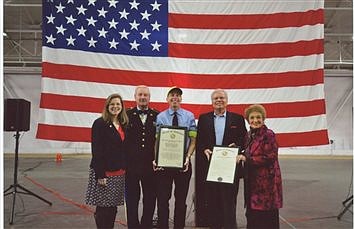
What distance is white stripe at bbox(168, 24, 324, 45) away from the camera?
14.8 feet

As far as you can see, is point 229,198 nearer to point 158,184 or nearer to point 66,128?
point 158,184

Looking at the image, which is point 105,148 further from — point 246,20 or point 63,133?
point 246,20

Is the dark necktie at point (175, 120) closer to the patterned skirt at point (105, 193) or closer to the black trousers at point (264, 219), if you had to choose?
the patterned skirt at point (105, 193)

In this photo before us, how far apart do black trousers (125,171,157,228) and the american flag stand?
1408 mm

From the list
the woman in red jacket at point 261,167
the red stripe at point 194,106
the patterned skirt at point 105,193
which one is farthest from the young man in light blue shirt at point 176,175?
the red stripe at point 194,106

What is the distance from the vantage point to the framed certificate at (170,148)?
3.11 metres

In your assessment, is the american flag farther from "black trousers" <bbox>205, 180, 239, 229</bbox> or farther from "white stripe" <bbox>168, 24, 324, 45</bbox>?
"black trousers" <bbox>205, 180, 239, 229</bbox>

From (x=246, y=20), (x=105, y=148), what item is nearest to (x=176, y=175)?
(x=105, y=148)

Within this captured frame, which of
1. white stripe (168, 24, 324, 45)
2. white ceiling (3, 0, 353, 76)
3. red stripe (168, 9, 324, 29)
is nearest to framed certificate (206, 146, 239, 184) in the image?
white stripe (168, 24, 324, 45)

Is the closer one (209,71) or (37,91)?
(209,71)

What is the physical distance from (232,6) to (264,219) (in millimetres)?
2672

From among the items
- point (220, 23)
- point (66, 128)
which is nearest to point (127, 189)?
point (66, 128)

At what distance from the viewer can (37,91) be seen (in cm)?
1527

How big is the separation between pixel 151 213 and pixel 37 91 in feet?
Result: 43.4
